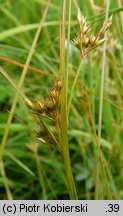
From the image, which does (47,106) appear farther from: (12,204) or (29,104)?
(12,204)

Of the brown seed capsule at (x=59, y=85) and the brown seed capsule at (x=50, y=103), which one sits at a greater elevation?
the brown seed capsule at (x=59, y=85)

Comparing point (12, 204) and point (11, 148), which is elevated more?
point (11, 148)

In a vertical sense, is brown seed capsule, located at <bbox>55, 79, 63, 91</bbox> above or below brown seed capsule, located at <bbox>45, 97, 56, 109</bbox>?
above

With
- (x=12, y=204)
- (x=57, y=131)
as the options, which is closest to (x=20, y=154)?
(x=12, y=204)

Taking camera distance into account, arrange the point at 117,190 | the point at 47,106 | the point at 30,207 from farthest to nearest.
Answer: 1. the point at 117,190
2. the point at 30,207
3. the point at 47,106

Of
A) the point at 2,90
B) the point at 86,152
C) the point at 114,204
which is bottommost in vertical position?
the point at 114,204

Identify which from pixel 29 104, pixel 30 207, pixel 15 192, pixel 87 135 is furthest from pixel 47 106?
pixel 15 192

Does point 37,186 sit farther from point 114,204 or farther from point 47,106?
point 47,106

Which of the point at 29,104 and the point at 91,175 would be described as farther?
the point at 91,175

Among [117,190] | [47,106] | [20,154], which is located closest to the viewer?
[47,106]
